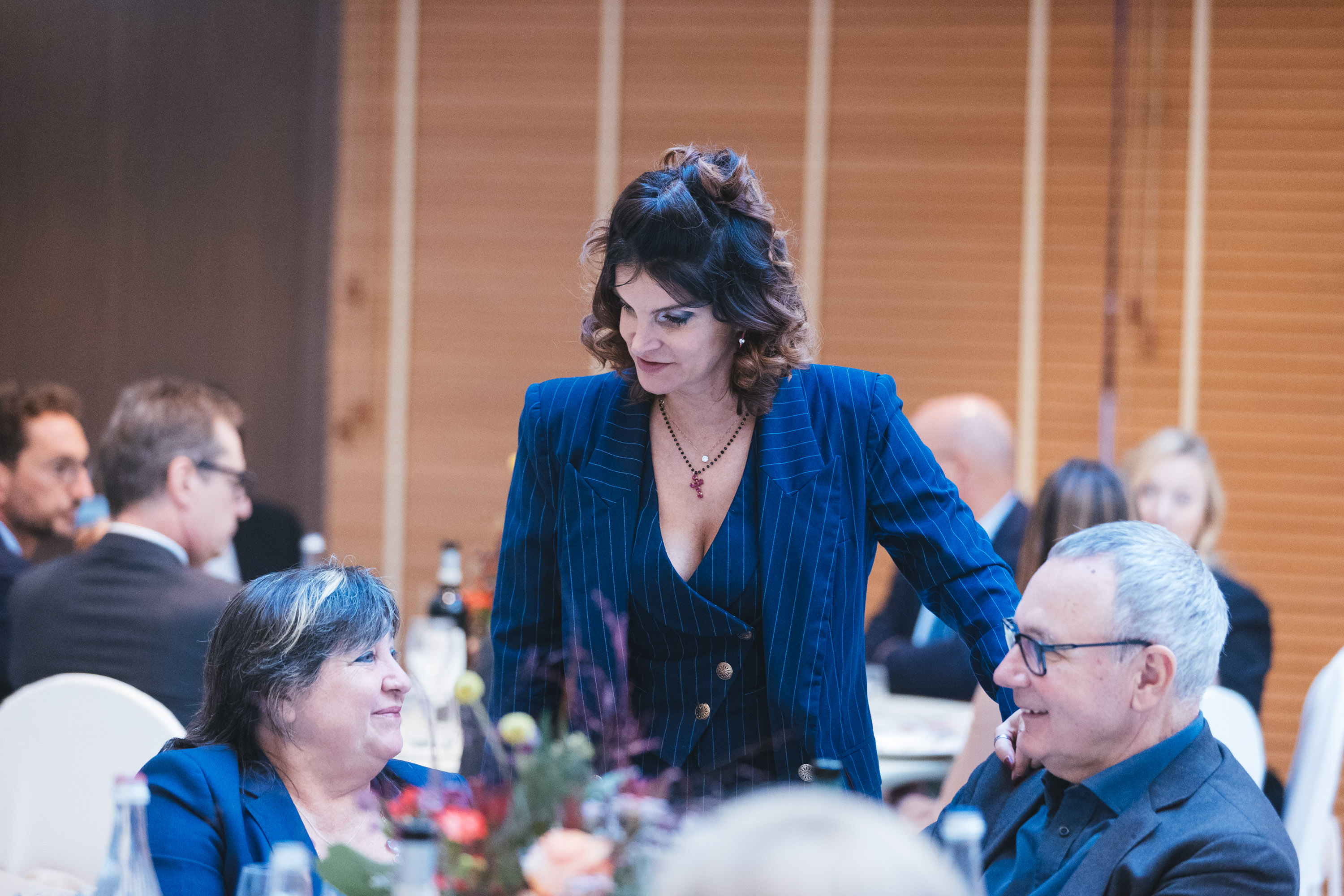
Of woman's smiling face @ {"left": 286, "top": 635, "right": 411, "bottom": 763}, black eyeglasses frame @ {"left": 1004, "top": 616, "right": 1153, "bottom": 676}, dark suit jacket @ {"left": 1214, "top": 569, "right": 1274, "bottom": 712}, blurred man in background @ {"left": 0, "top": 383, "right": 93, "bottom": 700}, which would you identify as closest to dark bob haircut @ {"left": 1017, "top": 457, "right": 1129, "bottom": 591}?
dark suit jacket @ {"left": 1214, "top": 569, "right": 1274, "bottom": 712}

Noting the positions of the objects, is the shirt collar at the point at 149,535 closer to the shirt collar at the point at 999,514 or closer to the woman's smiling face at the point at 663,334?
the woman's smiling face at the point at 663,334

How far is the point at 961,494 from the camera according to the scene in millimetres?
4238

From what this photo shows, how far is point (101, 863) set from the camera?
6.81 ft

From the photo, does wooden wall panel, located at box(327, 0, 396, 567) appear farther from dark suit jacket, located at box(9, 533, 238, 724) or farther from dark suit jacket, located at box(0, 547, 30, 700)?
dark suit jacket, located at box(9, 533, 238, 724)

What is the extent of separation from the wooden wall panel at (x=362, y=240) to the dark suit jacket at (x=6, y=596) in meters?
2.16

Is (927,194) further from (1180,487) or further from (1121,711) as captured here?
(1121,711)

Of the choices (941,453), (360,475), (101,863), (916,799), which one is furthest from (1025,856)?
(360,475)

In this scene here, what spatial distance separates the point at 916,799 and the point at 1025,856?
5.26ft

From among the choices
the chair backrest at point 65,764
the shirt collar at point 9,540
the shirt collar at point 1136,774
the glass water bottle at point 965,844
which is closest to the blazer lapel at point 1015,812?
the shirt collar at point 1136,774

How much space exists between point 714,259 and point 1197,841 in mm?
837

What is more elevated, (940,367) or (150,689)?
(940,367)

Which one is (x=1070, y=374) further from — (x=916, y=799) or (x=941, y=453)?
(x=916, y=799)

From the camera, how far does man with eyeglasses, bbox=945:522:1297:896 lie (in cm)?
142

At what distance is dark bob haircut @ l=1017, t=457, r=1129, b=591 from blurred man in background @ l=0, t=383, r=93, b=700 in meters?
2.40
